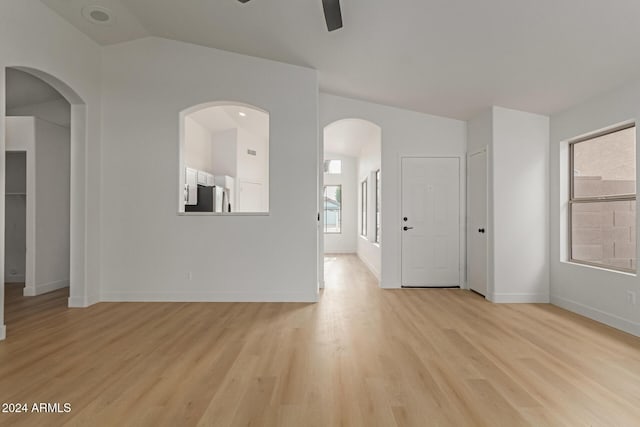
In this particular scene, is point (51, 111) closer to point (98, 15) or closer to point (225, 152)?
point (98, 15)

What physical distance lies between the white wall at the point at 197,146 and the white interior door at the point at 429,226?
449 centimetres

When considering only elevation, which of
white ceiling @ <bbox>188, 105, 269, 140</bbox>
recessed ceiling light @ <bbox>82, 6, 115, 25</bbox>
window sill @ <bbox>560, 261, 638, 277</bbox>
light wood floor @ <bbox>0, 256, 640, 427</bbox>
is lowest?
light wood floor @ <bbox>0, 256, 640, 427</bbox>

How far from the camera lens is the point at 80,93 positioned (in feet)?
13.8

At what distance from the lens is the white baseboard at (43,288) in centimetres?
484

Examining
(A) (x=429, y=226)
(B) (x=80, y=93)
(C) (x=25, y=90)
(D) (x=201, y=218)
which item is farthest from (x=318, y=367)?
(C) (x=25, y=90)

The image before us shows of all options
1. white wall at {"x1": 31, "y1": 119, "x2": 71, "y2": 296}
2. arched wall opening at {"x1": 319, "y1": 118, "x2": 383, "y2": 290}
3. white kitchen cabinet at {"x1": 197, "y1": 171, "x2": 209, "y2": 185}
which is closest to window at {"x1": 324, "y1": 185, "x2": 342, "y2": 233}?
arched wall opening at {"x1": 319, "y1": 118, "x2": 383, "y2": 290}

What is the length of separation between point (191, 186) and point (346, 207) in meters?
5.60

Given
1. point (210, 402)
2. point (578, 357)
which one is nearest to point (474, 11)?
point (578, 357)

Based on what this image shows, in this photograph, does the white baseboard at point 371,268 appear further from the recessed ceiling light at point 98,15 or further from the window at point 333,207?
the recessed ceiling light at point 98,15

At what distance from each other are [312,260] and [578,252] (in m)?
3.28

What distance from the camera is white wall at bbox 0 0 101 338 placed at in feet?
11.8

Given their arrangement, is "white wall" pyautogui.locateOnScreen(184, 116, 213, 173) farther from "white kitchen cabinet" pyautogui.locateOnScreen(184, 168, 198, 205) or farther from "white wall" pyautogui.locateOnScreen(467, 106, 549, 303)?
"white wall" pyautogui.locateOnScreen(467, 106, 549, 303)

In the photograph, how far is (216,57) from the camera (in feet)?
15.2

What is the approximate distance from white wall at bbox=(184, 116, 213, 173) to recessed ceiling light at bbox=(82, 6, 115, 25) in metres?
2.75
